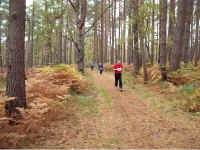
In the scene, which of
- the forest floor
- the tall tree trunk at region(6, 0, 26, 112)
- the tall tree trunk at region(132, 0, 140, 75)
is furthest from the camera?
the tall tree trunk at region(132, 0, 140, 75)

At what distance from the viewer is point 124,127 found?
5039mm

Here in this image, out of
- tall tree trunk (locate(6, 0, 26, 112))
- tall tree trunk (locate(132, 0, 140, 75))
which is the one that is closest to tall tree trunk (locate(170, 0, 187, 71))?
tall tree trunk (locate(132, 0, 140, 75))

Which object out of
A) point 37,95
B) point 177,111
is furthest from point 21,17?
point 177,111

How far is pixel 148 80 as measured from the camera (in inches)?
511

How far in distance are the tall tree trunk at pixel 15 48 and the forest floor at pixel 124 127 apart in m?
1.53

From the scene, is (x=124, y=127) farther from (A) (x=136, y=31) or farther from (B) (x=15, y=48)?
(A) (x=136, y=31)

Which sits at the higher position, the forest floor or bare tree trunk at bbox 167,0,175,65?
bare tree trunk at bbox 167,0,175,65

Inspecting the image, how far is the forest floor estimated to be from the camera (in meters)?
4.13

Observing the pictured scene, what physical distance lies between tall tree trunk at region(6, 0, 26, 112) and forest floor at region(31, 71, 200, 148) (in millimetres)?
1527

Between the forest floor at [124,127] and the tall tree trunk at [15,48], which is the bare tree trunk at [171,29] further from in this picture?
the tall tree trunk at [15,48]

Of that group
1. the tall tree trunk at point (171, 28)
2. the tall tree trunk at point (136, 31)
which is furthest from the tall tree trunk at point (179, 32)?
the tall tree trunk at point (136, 31)

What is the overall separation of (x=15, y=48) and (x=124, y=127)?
3851 millimetres

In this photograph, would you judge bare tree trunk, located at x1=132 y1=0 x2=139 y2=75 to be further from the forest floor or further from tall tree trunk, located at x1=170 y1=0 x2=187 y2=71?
the forest floor

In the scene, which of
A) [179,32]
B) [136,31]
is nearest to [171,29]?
[136,31]
